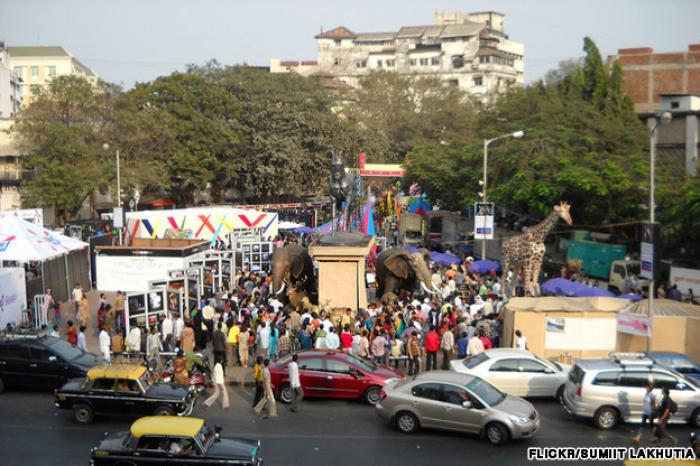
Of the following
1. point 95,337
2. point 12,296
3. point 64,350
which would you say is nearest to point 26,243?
point 12,296

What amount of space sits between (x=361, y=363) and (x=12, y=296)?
498 inches

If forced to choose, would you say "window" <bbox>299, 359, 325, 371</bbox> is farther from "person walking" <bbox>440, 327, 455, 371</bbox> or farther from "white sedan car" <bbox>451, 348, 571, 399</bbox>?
"person walking" <bbox>440, 327, 455, 371</bbox>

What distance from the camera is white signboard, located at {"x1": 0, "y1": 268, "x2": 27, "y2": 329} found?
78.9ft

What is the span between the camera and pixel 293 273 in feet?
86.8

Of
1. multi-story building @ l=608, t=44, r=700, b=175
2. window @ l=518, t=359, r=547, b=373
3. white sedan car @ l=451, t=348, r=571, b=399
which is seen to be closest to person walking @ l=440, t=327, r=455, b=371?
white sedan car @ l=451, t=348, r=571, b=399

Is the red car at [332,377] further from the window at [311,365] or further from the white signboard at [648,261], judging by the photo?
the white signboard at [648,261]

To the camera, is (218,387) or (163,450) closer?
(163,450)

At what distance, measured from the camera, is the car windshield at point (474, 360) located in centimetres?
1741

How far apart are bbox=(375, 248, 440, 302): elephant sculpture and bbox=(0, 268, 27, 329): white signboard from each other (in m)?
11.2

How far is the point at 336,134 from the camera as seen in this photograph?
64750 mm

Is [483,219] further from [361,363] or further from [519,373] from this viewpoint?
[361,363]

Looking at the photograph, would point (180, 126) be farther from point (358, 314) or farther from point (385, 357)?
point (385, 357)

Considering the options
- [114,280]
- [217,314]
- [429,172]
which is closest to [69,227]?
[114,280]

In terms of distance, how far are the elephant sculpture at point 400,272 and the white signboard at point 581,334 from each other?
262 inches
